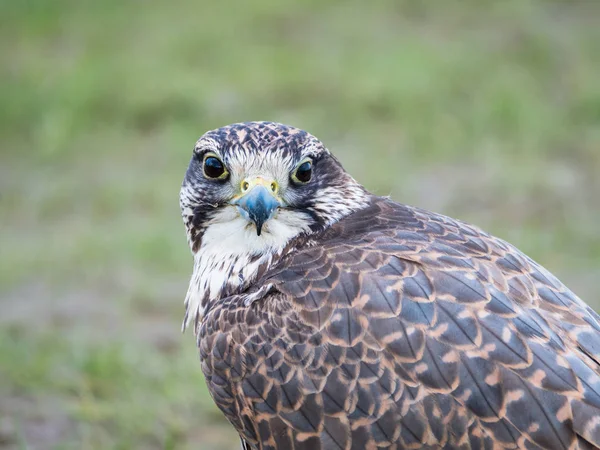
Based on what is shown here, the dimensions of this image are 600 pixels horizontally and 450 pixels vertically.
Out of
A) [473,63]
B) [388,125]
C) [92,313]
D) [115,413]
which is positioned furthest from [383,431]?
[473,63]

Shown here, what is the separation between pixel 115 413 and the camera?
466 centimetres

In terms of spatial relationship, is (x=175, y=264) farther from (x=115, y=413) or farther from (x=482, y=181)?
(x=482, y=181)

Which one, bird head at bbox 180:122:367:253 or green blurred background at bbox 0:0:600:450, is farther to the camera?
green blurred background at bbox 0:0:600:450

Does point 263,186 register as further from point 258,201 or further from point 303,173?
point 303,173

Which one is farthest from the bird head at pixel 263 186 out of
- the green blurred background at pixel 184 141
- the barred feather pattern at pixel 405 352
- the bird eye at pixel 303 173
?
the green blurred background at pixel 184 141

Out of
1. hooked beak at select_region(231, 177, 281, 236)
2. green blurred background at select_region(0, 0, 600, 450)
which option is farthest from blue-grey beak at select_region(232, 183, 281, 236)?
green blurred background at select_region(0, 0, 600, 450)

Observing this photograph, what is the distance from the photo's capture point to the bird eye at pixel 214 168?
3.45m

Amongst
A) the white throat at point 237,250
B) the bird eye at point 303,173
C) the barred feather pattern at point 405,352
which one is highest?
the bird eye at point 303,173

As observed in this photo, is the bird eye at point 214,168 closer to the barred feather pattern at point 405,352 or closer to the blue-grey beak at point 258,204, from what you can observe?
the blue-grey beak at point 258,204

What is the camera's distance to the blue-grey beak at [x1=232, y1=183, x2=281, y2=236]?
327cm

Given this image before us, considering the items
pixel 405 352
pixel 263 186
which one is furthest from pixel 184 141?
pixel 405 352

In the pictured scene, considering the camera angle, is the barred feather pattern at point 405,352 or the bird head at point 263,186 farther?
the bird head at point 263,186

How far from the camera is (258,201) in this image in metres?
3.28

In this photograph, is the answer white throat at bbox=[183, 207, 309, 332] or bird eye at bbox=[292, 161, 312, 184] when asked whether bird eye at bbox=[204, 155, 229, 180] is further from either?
bird eye at bbox=[292, 161, 312, 184]
